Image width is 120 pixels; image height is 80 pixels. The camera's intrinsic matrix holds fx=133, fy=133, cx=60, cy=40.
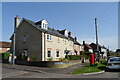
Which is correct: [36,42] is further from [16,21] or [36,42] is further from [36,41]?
[16,21]

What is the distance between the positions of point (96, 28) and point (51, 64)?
9.92 meters

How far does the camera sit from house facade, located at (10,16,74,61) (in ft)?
76.6

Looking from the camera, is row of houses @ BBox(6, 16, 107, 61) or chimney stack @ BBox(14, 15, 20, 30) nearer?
row of houses @ BBox(6, 16, 107, 61)

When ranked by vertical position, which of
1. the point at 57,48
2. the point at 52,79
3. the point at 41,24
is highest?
the point at 41,24

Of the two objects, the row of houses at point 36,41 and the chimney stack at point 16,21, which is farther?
the chimney stack at point 16,21

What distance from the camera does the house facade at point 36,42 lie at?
23359mm

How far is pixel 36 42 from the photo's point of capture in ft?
78.5

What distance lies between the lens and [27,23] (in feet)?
83.9

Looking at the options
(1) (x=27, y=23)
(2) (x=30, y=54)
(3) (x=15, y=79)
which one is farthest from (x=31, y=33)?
(3) (x=15, y=79)

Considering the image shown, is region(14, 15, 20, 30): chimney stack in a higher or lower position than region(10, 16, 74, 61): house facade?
higher

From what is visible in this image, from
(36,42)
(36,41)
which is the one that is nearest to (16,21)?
(36,41)

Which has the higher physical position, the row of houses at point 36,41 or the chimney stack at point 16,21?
the chimney stack at point 16,21

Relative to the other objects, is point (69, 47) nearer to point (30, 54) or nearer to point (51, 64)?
point (30, 54)

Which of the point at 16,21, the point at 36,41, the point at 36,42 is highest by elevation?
the point at 16,21
